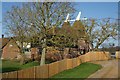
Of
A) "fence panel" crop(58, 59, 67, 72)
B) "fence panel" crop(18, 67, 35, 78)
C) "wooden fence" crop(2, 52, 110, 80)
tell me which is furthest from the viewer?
"fence panel" crop(58, 59, 67, 72)

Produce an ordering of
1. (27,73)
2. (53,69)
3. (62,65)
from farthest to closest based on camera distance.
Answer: (62,65) → (53,69) → (27,73)

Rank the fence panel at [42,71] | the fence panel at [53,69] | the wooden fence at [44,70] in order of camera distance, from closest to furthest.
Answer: the wooden fence at [44,70]
the fence panel at [42,71]
the fence panel at [53,69]

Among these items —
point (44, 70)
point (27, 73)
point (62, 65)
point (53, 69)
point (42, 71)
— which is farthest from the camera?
point (62, 65)

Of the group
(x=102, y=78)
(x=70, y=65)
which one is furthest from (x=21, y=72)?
(x=70, y=65)

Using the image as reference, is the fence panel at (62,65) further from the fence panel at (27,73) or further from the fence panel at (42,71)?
the fence panel at (27,73)

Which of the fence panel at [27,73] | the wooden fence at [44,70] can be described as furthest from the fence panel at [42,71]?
the fence panel at [27,73]

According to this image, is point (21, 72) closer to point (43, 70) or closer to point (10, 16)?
point (43, 70)

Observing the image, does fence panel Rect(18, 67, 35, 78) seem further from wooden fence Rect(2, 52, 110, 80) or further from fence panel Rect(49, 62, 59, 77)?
fence panel Rect(49, 62, 59, 77)

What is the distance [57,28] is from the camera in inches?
1401

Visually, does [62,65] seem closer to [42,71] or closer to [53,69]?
[53,69]

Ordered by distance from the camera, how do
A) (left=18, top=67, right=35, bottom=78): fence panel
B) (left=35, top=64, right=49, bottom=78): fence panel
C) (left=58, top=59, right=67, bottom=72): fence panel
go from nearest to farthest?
1. (left=18, top=67, right=35, bottom=78): fence panel
2. (left=35, top=64, right=49, bottom=78): fence panel
3. (left=58, top=59, right=67, bottom=72): fence panel

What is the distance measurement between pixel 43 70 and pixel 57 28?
37.6ft

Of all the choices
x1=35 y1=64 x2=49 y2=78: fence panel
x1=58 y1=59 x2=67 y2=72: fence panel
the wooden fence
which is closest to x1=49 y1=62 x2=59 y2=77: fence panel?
the wooden fence

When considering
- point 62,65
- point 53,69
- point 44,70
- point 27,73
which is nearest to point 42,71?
point 44,70
